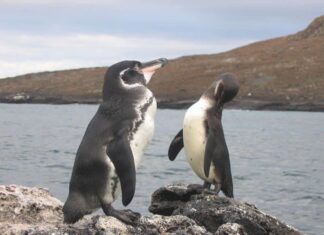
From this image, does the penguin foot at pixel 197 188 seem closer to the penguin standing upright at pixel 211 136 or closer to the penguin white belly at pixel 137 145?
the penguin standing upright at pixel 211 136

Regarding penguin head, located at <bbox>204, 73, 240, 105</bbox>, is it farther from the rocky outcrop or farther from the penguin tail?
the penguin tail

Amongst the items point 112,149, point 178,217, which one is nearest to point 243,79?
point 112,149

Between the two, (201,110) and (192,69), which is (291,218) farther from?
(192,69)

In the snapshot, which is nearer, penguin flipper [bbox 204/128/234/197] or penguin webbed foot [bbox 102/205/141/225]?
penguin webbed foot [bbox 102/205/141/225]

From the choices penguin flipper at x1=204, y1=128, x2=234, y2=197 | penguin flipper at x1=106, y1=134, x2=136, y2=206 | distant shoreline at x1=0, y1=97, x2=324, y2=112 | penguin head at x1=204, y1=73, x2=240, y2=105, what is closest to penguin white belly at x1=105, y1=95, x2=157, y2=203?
penguin flipper at x1=106, y1=134, x2=136, y2=206

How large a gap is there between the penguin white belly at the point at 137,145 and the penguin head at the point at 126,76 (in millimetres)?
348

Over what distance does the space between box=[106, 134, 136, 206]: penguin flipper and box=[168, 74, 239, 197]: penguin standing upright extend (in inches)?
82.1

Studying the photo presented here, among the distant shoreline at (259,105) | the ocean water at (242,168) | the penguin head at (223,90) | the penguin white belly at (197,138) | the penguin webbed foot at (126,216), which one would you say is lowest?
the distant shoreline at (259,105)

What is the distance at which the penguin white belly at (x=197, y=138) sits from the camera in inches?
395

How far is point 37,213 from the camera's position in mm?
8484

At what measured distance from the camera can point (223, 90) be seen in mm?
10227

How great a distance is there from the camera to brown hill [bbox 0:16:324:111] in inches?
3713

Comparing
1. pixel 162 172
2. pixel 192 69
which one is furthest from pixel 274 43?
pixel 162 172

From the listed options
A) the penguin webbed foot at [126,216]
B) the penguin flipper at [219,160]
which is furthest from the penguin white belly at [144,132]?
the penguin flipper at [219,160]
